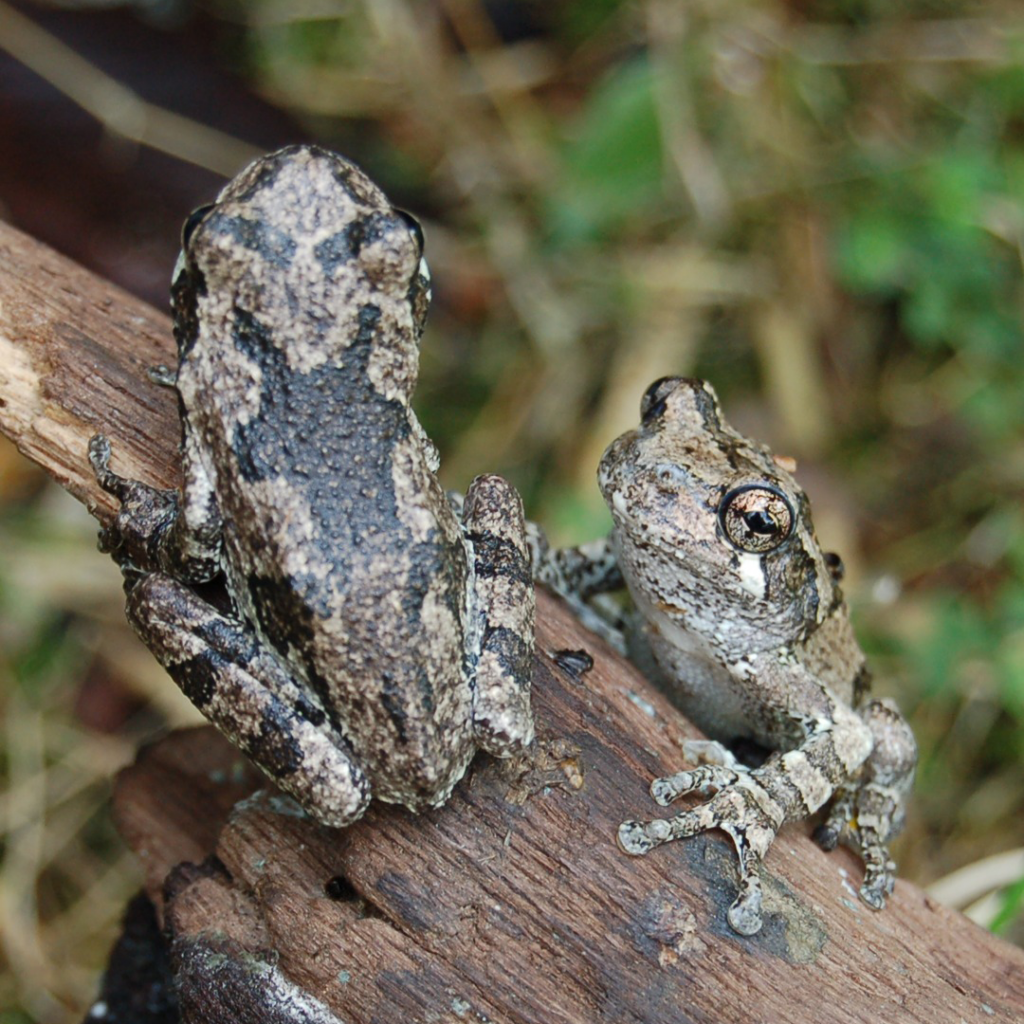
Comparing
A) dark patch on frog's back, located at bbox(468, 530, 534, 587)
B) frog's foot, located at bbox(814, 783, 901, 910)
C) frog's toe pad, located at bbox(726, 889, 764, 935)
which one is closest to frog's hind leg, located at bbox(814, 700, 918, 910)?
frog's foot, located at bbox(814, 783, 901, 910)

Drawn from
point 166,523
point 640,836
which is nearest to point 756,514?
point 640,836

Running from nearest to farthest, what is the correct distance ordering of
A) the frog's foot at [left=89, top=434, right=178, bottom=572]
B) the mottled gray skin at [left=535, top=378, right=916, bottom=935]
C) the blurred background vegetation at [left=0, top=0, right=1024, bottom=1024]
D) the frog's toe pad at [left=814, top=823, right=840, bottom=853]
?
the frog's foot at [left=89, top=434, right=178, bottom=572]
the mottled gray skin at [left=535, top=378, right=916, bottom=935]
the frog's toe pad at [left=814, top=823, right=840, bottom=853]
the blurred background vegetation at [left=0, top=0, right=1024, bottom=1024]

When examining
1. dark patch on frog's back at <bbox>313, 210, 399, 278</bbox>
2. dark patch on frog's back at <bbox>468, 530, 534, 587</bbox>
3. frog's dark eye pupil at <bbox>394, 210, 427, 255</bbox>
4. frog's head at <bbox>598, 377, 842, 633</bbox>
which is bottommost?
dark patch on frog's back at <bbox>468, 530, 534, 587</bbox>

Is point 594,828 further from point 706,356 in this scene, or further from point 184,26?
point 184,26

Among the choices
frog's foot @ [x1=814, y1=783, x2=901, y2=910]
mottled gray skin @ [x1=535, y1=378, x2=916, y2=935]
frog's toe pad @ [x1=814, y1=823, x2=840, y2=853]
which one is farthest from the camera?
frog's toe pad @ [x1=814, y1=823, x2=840, y2=853]

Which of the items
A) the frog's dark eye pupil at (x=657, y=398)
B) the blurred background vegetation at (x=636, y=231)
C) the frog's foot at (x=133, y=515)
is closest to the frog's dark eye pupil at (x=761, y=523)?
the frog's dark eye pupil at (x=657, y=398)

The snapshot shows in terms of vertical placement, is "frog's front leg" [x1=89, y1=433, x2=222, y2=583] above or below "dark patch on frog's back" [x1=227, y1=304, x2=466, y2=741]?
below

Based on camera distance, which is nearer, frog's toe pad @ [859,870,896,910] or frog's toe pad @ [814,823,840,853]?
frog's toe pad @ [859,870,896,910]

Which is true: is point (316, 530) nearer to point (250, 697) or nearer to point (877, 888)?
point (250, 697)

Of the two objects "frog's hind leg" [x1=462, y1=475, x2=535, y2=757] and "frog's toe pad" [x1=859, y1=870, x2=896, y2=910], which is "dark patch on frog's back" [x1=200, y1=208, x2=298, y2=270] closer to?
"frog's hind leg" [x1=462, y1=475, x2=535, y2=757]
